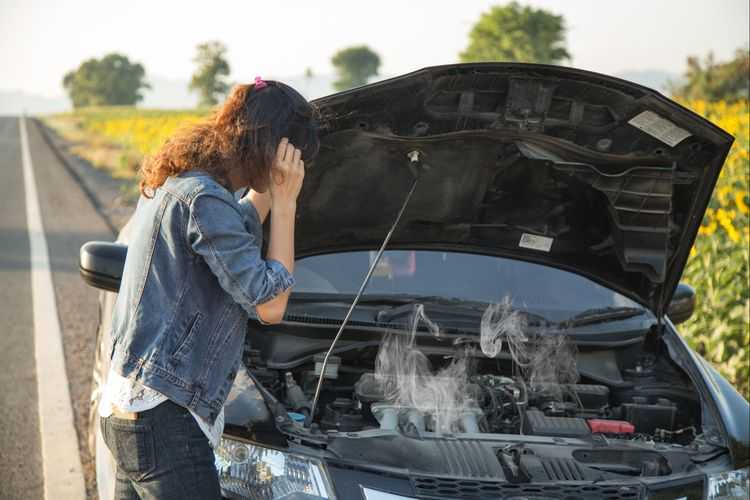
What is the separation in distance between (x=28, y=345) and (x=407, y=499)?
5.06 m

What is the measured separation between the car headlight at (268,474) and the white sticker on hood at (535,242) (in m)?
1.59

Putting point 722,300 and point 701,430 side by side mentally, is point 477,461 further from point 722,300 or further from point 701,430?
point 722,300

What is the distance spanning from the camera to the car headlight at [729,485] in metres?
2.67

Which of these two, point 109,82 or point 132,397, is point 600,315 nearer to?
point 132,397

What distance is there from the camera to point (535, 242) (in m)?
3.69

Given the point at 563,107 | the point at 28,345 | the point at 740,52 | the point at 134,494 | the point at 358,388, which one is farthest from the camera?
the point at 740,52

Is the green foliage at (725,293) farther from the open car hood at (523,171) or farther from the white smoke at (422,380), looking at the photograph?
the white smoke at (422,380)

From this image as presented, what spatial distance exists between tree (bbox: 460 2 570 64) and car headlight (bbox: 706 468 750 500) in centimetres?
5418

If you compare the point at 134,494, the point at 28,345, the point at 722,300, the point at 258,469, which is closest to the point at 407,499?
the point at 258,469

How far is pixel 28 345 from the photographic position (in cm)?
659

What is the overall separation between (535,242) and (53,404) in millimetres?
3321

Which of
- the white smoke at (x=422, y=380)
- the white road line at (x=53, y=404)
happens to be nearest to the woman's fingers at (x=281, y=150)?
the white smoke at (x=422, y=380)

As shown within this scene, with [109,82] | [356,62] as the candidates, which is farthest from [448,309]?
[356,62]

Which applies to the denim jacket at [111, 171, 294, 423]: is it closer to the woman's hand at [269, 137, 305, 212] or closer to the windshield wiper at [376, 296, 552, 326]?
the woman's hand at [269, 137, 305, 212]
